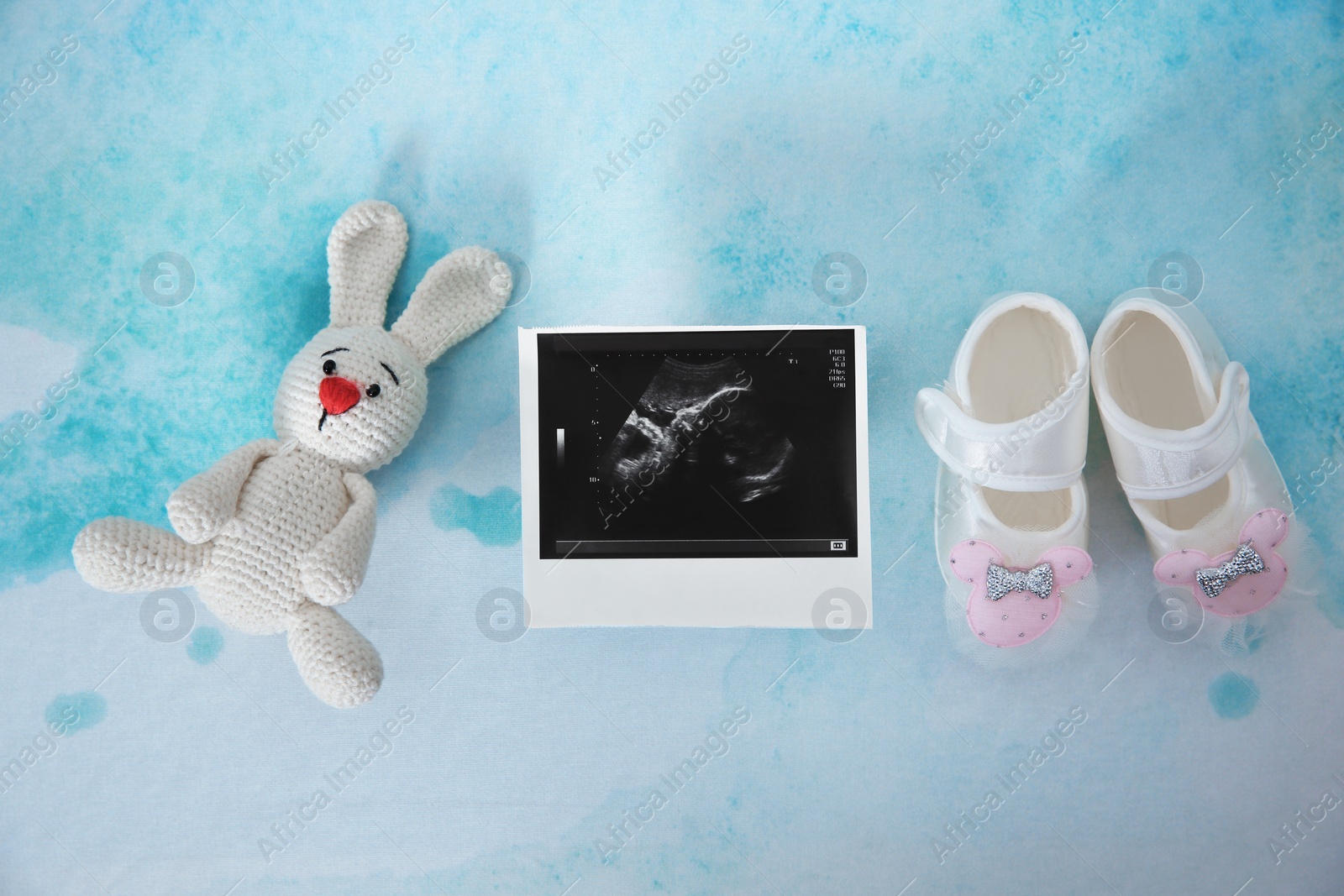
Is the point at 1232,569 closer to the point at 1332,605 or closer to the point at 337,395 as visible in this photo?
the point at 1332,605

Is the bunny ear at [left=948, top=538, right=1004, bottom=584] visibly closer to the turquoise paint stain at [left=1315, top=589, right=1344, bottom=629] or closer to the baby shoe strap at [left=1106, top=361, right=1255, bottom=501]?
the baby shoe strap at [left=1106, top=361, right=1255, bottom=501]

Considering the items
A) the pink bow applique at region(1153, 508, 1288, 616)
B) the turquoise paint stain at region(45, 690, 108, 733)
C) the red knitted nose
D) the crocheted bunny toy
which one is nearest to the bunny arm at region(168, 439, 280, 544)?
the crocheted bunny toy

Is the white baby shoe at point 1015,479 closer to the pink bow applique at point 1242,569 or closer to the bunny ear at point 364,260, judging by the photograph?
the pink bow applique at point 1242,569

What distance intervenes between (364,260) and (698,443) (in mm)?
422

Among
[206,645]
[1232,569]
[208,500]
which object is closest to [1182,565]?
[1232,569]

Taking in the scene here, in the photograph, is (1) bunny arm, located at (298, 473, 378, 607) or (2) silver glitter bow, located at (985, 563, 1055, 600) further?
(2) silver glitter bow, located at (985, 563, 1055, 600)

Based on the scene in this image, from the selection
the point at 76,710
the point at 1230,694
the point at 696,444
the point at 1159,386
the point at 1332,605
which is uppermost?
the point at 1159,386

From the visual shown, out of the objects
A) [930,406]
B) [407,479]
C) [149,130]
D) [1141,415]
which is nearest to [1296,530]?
[1141,415]

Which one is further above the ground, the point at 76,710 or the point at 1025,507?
the point at 1025,507

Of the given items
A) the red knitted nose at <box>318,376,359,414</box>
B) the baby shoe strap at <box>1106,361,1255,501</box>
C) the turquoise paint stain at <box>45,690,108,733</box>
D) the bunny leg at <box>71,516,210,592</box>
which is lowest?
the turquoise paint stain at <box>45,690,108,733</box>

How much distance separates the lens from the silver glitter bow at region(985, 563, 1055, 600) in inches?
33.2

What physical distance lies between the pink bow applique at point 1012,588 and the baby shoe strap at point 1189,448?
0.11 m

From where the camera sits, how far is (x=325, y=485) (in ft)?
2.59

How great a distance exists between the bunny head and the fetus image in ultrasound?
0.21m
